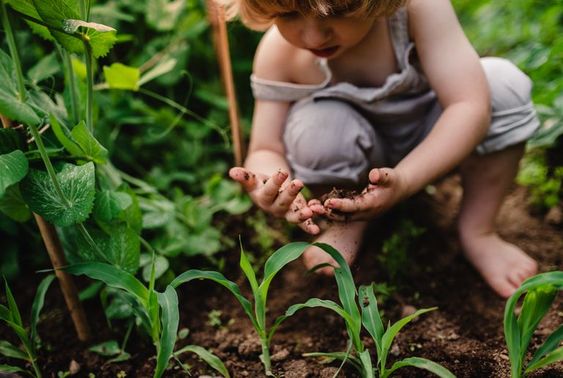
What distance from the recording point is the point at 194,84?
7.02ft

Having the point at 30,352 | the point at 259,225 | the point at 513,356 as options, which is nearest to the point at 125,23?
the point at 259,225

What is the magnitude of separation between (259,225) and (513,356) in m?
0.90

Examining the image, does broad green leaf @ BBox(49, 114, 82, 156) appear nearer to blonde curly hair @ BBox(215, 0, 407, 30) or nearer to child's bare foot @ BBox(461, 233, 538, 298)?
blonde curly hair @ BBox(215, 0, 407, 30)

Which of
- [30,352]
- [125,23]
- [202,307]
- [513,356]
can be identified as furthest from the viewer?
[125,23]

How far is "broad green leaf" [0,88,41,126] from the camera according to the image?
2.99 feet

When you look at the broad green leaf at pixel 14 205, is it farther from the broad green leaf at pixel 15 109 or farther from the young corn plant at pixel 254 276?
the young corn plant at pixel 254 276

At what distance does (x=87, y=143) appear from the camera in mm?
1054

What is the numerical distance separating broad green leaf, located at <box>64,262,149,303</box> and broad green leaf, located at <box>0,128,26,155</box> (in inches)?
10.6

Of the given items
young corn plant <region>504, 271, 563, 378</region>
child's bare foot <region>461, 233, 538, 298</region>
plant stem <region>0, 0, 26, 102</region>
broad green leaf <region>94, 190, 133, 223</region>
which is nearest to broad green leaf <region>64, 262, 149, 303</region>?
broad green leaf <region>94, 190, 133, 223</region>

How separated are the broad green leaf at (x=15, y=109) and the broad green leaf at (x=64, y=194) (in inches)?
5.6

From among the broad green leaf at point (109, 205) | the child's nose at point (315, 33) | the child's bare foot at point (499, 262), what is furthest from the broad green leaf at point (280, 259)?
the child's bare foot at point (499, 262)

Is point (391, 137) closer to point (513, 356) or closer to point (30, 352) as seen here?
point (513, 356)

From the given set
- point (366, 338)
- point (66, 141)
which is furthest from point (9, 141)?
point (366, 338)

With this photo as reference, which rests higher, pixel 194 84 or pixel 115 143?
pixel 194 84
